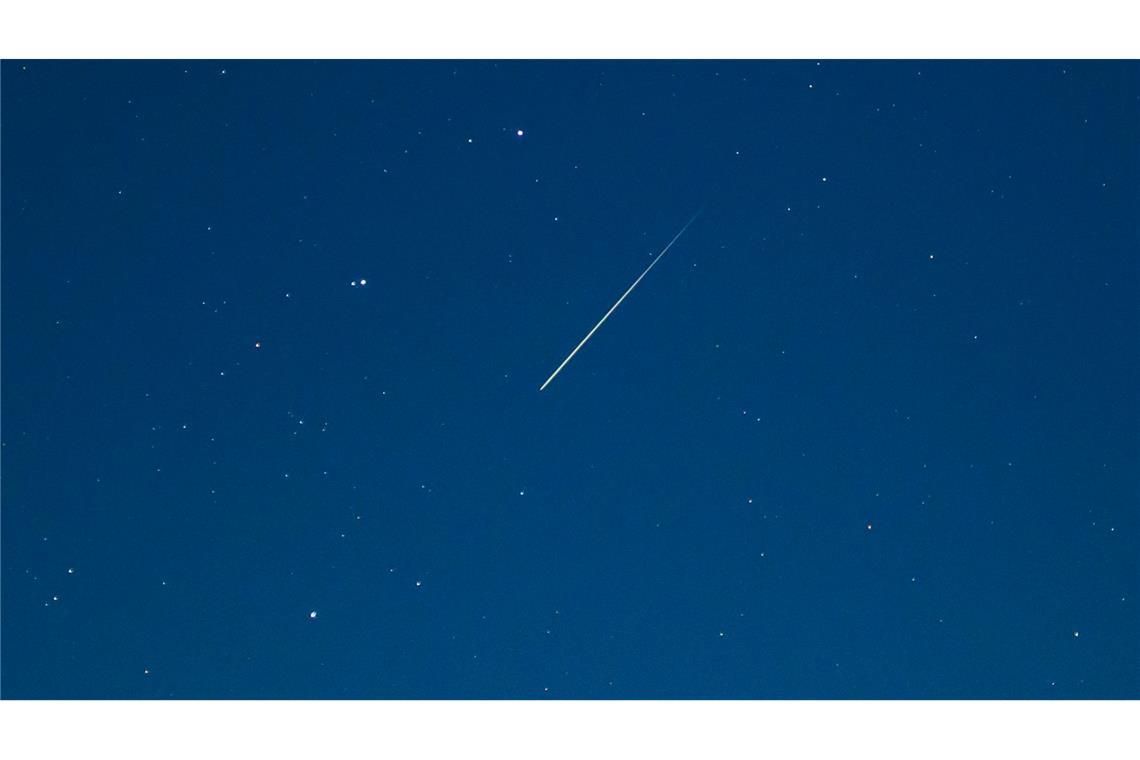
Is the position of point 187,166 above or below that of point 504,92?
below

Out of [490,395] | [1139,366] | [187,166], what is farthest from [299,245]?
[1139,366]

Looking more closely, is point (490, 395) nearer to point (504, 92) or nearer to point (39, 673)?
point (504, 92)

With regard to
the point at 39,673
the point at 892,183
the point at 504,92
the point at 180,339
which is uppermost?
the point at 892,183

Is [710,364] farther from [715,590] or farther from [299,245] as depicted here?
[299,245]

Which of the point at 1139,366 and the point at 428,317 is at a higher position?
the point at 1139,366

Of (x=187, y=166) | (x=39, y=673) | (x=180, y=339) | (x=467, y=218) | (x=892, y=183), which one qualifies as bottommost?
(x=39, y=673)

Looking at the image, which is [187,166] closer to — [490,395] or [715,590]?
[490,395]

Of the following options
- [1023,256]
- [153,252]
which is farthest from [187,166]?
[1023,256]

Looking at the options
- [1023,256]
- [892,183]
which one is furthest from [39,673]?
[1023,256]
